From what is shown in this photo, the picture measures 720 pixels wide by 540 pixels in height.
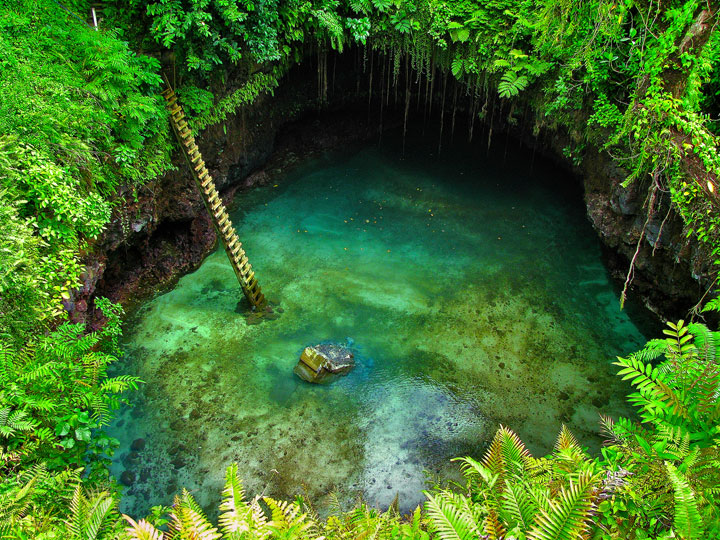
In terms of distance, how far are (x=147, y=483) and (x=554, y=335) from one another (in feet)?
19.4

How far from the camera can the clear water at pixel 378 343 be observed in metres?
5.32

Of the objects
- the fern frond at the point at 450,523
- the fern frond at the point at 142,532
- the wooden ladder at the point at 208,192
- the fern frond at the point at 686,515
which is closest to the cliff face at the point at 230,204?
the wooden ladder at the point at 208,192

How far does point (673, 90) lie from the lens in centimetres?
591

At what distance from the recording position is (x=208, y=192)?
6.63m

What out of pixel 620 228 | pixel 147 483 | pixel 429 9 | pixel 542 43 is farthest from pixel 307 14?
pixel 147 483

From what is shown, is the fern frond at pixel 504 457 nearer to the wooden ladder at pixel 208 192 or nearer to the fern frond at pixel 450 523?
the fern frond at pixel 450 523

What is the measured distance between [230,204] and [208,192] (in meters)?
2.75

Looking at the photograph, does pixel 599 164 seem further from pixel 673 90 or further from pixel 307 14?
pixel 307 14

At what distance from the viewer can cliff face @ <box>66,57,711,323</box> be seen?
6324 millimetres

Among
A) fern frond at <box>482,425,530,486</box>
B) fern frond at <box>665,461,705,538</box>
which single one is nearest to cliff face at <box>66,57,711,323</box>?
fern frond at <box>482,425,530,486</box>

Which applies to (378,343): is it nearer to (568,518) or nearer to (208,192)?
(208,192)

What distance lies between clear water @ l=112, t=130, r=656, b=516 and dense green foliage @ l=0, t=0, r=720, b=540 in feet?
1.70

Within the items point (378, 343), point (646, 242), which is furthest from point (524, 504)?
point (646, 242)

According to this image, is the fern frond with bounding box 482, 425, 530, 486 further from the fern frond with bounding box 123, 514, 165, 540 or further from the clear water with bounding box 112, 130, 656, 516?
the fern frond with bounding box 123, 514, 165, 540
